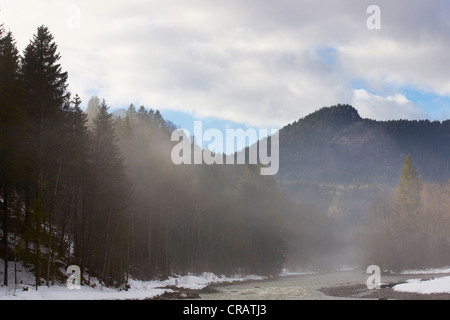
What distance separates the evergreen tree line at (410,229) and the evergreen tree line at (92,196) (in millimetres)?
27219

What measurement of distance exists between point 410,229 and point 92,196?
6800 cm

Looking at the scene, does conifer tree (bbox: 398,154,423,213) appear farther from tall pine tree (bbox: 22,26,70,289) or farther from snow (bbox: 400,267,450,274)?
tall pine tree (bbox: 22,26,70,289)

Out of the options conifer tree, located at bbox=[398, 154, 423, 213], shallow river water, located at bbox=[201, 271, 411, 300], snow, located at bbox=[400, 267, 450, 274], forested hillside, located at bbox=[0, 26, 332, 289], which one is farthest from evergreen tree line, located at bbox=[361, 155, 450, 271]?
forested hillside, located at bbox=[0, 26, 332, 289]

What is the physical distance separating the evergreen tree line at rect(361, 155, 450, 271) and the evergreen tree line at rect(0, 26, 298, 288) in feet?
89.3

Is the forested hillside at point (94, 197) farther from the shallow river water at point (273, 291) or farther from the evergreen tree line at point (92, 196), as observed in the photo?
the shallow river water at point (273, 291)

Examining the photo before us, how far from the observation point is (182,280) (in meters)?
54.8

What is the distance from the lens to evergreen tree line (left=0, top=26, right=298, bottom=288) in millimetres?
28953

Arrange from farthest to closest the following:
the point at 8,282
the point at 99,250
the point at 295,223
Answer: the point at 295,223 → the point at 99,250 → the point at 8,282

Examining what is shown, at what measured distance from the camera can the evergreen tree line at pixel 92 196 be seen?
95.0 ft

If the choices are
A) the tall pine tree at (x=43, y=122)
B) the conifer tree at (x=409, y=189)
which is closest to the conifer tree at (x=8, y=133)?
the tall pine tree at (x=43, y=122)

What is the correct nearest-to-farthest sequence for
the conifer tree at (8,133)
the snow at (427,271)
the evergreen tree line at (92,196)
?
the conifer tree at (8,133) → the evergreen tree line at (92,196) → the snow at (427,271)

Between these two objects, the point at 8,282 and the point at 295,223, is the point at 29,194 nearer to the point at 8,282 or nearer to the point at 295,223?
the point at 8,282
